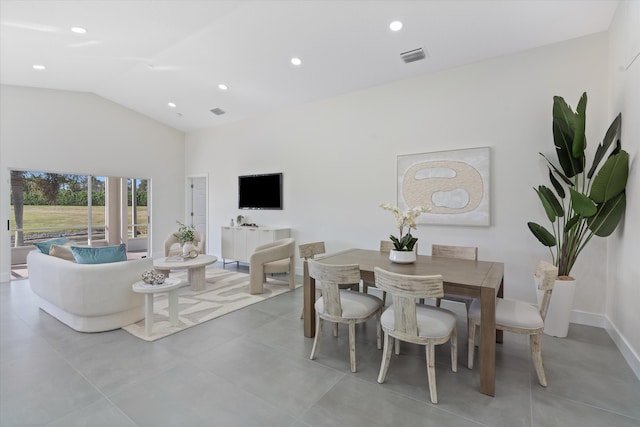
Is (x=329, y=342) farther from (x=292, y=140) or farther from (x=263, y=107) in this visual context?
(x=263, y=107)

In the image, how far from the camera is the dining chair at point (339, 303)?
8.31 ft

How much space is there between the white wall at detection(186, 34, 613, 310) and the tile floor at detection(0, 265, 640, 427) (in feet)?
4.63

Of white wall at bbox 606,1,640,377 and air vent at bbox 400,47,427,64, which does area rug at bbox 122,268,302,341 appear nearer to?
air vent at bbox 400,47,427,64

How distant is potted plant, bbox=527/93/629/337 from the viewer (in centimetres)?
284

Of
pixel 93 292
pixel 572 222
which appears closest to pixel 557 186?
pixel 572 222

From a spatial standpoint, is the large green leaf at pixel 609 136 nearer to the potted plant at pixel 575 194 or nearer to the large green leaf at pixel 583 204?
the potted plant at pixel 575 194

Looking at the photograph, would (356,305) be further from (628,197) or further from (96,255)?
(96,255)

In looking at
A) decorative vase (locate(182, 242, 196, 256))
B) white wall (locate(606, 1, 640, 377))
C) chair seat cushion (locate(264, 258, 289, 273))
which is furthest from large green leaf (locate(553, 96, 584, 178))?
decorative vase (locate(182, 242, 196, 256))

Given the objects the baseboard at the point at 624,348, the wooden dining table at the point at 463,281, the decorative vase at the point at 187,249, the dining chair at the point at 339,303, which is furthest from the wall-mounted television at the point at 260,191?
the baseboard at the point at 624,348

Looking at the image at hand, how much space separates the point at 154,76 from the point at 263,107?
2.04 m

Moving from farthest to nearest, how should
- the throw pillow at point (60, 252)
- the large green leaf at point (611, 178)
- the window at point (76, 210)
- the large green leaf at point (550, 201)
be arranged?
the window at point (76, 210) < the throw pillow at point (60, 252) < the large green leaf at point (550, 201) < the large green leaf at point (611, 178)

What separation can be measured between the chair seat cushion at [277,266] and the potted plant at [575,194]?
138 inches

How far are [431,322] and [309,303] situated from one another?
4.19ft

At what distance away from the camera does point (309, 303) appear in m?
3.15
